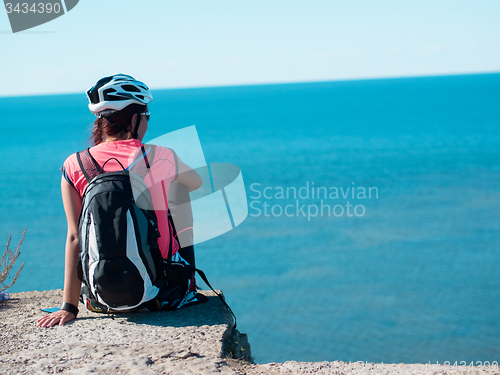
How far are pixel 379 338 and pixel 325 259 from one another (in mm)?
5286

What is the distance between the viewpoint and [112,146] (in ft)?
9.84

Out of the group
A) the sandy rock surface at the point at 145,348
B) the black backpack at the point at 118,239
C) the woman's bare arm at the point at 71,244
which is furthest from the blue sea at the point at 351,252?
the sandy rock surface at the point at 145,348

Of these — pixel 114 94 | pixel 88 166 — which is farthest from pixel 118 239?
pixel 114 94

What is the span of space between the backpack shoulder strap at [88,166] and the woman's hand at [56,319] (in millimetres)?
893

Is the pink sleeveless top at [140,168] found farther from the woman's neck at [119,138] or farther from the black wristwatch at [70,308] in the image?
the black wristwatch at [70,308]

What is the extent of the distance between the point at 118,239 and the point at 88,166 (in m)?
0.54

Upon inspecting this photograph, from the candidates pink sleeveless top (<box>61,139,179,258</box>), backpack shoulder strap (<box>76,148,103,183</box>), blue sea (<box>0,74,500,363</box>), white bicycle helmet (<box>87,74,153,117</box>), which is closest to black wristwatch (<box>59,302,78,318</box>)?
pink sleeveless top (<box>61,139,179,258</box>)

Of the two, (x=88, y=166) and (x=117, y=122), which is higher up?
(x=117, y=122)

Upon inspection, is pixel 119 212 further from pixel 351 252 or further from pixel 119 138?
pixel 351 252

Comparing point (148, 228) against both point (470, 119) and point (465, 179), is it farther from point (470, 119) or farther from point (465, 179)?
point (470, 119)

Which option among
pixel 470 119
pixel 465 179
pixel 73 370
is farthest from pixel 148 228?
pixel 470 119

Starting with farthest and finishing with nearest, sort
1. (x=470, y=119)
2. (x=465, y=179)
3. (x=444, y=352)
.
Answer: (x=470, y=119) → (x=465, y=179) → (x=444, y=352)

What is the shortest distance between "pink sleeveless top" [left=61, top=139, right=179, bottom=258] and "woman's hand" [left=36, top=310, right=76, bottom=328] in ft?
2.42

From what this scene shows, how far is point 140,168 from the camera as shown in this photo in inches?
115
